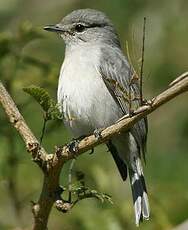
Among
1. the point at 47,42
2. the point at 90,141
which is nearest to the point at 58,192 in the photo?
the point at 90,141

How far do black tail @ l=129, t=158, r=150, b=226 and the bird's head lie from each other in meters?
0.94

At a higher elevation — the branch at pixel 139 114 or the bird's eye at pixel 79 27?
the bird's eye at pixel 79 27

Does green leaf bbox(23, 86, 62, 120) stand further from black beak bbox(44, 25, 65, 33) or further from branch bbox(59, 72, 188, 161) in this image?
black beak bbox(44, 25, 65, 33)

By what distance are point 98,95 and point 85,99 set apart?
0.30 ft

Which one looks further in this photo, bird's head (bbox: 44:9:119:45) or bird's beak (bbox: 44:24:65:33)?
bird's head (bbox: 44:9:119:45)

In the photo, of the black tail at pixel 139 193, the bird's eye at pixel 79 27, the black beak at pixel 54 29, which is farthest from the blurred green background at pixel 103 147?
the bird's eye at pixel 79 27

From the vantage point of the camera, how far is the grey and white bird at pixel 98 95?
4238 millimetres

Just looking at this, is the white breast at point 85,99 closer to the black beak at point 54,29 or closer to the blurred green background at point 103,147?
the blurred green background at point 103,147

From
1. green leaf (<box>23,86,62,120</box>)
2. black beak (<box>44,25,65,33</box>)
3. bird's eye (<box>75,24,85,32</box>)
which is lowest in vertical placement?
green leaf (<box>23,86,62,120</box>)

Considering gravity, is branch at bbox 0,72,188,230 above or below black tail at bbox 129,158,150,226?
below

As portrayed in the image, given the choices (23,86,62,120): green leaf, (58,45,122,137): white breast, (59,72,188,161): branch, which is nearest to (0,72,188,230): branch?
(59,72,188,161): branch

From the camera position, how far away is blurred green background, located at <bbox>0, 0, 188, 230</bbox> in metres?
3.81

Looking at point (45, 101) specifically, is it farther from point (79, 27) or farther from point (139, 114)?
point (79, 27)

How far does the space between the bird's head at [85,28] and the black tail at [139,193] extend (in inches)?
37.2
